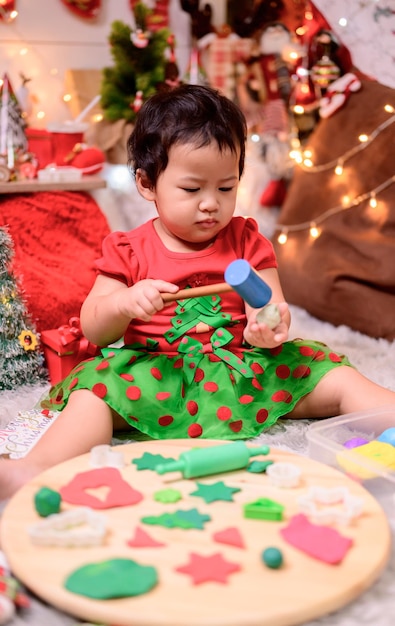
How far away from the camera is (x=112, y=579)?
68cm

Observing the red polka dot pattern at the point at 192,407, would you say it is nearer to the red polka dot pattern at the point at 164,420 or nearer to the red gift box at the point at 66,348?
the red polka dot pattern at the point at 164,420

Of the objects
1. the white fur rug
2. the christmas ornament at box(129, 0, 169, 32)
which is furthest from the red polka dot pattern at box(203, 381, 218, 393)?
the christmas ornament at box(129, 0, 169, 32)

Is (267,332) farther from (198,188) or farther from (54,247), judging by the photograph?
(54,247)

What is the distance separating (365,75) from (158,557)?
149 centimetres

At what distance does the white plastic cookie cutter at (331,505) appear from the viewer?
0.79m

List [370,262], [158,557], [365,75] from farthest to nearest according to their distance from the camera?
[365,75] < [370,262] < [158,557]

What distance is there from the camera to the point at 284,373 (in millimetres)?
1160

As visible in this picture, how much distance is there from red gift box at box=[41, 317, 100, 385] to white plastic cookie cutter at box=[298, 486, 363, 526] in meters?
0.59

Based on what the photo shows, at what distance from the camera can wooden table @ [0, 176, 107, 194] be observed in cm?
163

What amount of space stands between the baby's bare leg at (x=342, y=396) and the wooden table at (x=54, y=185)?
0.81 meters

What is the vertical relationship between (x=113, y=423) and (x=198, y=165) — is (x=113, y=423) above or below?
below

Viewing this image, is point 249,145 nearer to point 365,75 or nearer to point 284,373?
point 365,75

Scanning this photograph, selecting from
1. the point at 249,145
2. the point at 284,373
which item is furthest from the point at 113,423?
the point at 249,145

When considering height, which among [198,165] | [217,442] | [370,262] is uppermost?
[198,165]
